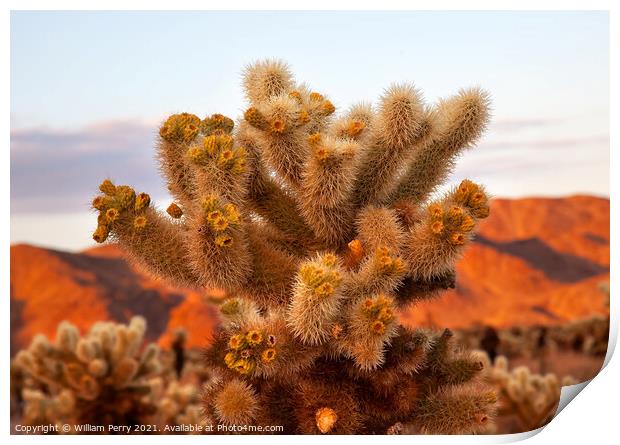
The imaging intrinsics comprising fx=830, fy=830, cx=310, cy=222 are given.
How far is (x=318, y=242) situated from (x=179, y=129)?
1.72ft

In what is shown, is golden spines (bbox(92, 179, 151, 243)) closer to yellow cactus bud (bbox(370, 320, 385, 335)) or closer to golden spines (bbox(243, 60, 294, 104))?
golden spines (bbox(243, 60, 294, 104))

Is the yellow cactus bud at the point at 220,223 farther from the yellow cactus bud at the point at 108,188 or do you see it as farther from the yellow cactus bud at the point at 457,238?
the yellow cactus bud at the point at 457,238

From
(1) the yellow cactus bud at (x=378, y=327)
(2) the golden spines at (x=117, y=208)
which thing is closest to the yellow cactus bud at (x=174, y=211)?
(2) the golden spines at (x=117, y=208)

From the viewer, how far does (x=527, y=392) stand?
3535mm

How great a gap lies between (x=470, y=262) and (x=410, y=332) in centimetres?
153

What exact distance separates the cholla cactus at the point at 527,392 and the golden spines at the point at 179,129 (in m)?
1.52

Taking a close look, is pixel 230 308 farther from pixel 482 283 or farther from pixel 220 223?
pixel 482 283

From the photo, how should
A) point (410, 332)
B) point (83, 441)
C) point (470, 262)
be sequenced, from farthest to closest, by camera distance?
point (470, 262) → point (83, 441) → point (410, 332)

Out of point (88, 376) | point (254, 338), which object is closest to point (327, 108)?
point (254, 338)

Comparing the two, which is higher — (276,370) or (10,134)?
(10,134)

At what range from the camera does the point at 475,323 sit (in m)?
3.91

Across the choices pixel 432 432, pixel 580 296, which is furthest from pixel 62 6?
pixel 580 296

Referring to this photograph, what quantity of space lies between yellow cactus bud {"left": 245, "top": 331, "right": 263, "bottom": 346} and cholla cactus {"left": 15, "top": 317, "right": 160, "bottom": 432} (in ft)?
3.65

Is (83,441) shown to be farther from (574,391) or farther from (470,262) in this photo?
(470,262)
